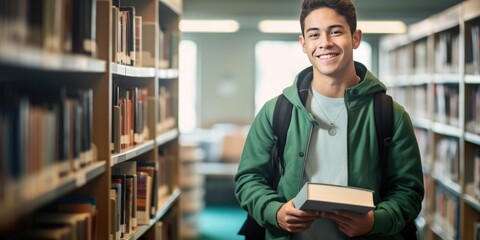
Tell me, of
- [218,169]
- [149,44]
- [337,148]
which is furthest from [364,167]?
[218,169]

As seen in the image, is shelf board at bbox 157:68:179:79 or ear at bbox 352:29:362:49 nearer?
ear at bbox 352:29:362:49

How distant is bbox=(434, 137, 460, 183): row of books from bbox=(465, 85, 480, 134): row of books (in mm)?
474

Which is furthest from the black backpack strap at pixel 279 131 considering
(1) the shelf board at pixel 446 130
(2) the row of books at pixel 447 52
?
(2) the row of books at pixel 447 52

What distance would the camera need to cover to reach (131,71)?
3.36 metres

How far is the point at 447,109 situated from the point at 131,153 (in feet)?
11.1

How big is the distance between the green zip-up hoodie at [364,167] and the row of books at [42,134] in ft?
2.31

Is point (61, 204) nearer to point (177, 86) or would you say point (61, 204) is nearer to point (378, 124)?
point (378, 124)

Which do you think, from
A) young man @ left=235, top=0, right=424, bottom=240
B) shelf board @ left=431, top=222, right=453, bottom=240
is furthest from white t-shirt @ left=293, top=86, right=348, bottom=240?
shelf board @ left=431, top=222, right=453, bottom=240

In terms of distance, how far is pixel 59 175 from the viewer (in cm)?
215

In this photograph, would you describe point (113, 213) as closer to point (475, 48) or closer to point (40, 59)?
point (40, 59)

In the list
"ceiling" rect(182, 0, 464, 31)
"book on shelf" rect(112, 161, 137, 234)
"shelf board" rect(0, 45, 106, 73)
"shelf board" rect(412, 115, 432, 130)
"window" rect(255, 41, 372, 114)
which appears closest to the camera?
"shelf board" rect(0, 45, 106, 73)

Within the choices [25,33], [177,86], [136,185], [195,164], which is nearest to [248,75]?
[195,164]

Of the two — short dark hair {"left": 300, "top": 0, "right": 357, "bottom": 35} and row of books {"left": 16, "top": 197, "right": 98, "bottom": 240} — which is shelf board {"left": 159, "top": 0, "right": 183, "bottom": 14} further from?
row of books {"left": 16, "top": 197, "right": 98, "bottom": 240}

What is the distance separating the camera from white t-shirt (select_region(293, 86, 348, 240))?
262cm
